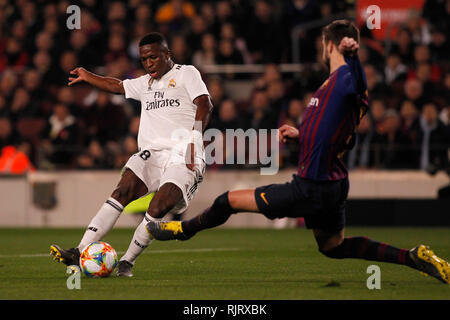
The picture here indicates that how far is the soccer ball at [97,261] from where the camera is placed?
7.95 m

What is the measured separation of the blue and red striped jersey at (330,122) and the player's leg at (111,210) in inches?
77.9

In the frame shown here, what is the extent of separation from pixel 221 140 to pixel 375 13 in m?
3.50

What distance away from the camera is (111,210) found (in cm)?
836

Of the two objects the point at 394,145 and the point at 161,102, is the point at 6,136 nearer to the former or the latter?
the point at 394,145

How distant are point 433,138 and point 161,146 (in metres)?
7.35

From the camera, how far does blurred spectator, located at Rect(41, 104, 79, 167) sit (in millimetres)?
16625

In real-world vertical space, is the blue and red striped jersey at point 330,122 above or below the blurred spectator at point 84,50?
below

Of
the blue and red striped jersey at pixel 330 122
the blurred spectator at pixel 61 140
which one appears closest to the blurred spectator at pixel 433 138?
the blurred spectator at pixel 61 140

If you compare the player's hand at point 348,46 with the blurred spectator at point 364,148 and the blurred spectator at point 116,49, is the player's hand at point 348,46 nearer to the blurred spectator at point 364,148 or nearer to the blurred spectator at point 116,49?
the blurred spectator at point 364,148

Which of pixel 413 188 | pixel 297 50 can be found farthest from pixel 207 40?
pixel 413 188

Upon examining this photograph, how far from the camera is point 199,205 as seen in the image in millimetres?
15859

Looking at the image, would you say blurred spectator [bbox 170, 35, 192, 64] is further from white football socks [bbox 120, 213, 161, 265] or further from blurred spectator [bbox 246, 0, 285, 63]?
white football socks [bbox 120, 213, 161, 265]

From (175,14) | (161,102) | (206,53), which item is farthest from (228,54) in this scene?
(161,102)
